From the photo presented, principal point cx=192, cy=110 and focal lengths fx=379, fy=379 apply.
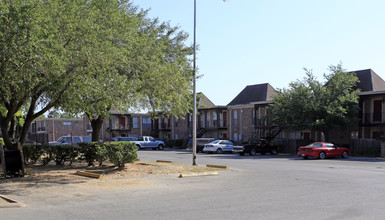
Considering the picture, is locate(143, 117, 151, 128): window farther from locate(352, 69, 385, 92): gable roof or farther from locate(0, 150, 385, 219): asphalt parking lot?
locate(0, 150, 385, 219): asphalt parking lot

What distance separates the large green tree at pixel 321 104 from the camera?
108ft

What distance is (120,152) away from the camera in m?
17.4

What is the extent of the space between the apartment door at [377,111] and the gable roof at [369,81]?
1334mm

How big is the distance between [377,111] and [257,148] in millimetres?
12235

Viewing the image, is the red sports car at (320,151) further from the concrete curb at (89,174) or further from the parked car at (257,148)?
the concrete curb at (89,174)

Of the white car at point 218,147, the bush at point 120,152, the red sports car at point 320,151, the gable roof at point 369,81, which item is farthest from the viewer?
→ the white car at point 218,147

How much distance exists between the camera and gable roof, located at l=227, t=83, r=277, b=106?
46969 mm

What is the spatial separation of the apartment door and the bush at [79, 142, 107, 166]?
90.5 feet

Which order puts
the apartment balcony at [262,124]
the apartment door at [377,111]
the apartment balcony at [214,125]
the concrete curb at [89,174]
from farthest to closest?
the apartment balcony at [214,125] → the apartment balcony at [262,124] → the apartment door at [377,111] → the concrete curb at [89,174]

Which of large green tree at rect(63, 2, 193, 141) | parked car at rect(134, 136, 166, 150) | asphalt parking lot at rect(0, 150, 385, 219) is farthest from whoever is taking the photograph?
parked car at rect(134, 136, 166, 150)

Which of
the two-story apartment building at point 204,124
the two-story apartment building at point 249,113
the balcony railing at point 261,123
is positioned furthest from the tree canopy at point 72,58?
the two-story apartment building at point 204,124

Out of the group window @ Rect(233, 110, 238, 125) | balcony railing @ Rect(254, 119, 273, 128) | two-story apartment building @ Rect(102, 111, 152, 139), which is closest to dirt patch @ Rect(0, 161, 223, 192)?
balcony railing @ Rect(254, 119, 273, 128)

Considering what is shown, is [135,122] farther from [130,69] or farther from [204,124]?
[130,69]

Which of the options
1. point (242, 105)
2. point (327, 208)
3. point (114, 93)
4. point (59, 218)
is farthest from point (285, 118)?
point (59, 218)
